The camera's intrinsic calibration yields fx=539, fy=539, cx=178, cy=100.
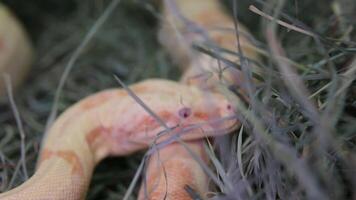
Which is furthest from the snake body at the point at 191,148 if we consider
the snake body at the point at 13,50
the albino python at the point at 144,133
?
the snake body at the point at 13,50

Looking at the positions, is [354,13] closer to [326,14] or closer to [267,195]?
[326,14]

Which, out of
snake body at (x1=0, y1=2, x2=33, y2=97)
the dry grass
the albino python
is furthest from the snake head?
snake body at (x1=0, y1=2, x2=33, y2=97)

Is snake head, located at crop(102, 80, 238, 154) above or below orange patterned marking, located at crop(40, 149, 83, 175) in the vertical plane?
above

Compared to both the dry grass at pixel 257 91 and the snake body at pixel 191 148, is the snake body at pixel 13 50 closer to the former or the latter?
the dry grass at pixel 257 91

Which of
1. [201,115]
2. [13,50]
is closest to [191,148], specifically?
[201,115]

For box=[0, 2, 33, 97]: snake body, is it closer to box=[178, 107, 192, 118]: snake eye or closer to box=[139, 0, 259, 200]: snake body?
box=[139, 0, 259, 200]: snake body

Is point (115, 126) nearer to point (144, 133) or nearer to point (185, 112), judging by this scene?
point (144, 133)

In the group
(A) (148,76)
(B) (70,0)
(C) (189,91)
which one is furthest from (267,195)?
(B) (70,0)

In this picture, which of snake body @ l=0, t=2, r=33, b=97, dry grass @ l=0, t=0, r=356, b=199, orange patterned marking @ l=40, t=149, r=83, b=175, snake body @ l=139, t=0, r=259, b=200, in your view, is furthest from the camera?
snake body @ l=0, t=2, r=33, b=97
